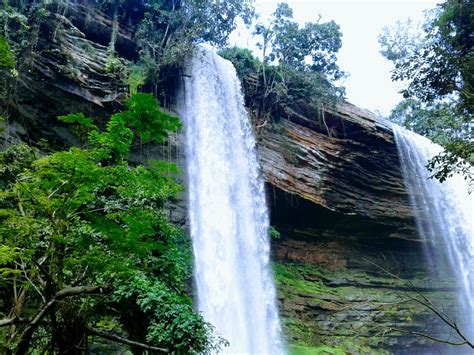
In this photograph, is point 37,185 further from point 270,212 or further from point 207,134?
point 270,212

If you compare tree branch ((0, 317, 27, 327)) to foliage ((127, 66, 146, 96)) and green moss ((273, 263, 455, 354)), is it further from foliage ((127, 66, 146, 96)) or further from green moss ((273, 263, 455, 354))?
foliage ((127, 66, 146, 96))

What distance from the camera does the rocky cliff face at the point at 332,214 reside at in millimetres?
15383

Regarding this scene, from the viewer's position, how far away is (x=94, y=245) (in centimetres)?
603

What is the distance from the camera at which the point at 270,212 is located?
1730cm

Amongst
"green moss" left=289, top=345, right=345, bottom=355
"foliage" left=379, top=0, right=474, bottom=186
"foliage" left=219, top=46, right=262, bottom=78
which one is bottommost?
"green moss" left=289, top=345, right=345, bottom=355

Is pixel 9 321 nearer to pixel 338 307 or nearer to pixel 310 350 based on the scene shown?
pixel 310 350

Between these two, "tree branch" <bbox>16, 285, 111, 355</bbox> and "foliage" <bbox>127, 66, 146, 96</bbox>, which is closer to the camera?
"tree branch" <bbox>16, 285, 111, 355</bbox>

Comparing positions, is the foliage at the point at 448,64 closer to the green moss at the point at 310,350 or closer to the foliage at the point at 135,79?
the green moss at the point at 310,350

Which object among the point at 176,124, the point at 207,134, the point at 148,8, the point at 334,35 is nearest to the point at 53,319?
the point at 176,124

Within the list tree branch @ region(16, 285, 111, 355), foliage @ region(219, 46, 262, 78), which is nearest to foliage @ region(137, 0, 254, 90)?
foliage @ region(219, 46, 262, 78)

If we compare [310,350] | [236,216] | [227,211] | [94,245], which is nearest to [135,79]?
[227,211]

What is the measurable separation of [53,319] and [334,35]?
18542 millimetres

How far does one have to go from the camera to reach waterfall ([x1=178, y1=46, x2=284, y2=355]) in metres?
13.0

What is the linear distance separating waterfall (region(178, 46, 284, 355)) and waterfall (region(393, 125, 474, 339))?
7479 millimetres
